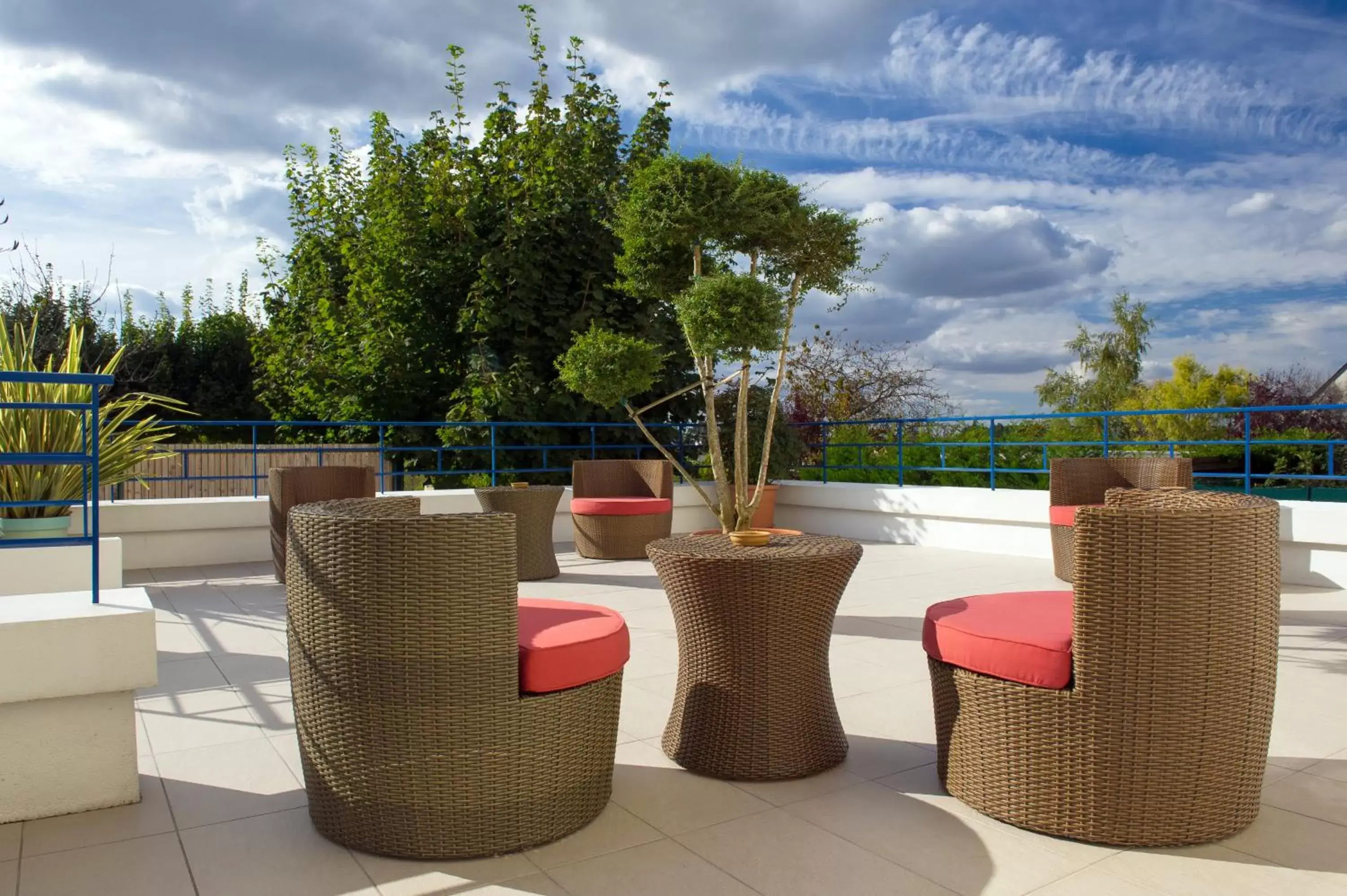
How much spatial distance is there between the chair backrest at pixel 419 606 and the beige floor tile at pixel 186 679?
1799mm

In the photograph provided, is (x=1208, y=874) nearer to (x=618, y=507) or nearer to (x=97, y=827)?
(x=97, y=827)

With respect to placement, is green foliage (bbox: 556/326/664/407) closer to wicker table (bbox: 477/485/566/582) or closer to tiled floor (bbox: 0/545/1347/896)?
wicker table (bbox: 477/485/566/582)

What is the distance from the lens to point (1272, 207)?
39.5 feet

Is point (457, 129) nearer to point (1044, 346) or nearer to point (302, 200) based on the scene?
point (302, 200)

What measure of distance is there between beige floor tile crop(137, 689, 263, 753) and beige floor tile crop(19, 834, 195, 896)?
736 millimetres

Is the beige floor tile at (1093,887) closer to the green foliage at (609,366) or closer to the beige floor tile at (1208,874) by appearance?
the beige floor tile at (1208,874)

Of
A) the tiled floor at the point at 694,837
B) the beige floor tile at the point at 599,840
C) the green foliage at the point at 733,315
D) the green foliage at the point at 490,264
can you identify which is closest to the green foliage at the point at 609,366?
the green foliage at the point at 733,315

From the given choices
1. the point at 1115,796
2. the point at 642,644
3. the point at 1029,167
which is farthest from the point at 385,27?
the point at 1029,167

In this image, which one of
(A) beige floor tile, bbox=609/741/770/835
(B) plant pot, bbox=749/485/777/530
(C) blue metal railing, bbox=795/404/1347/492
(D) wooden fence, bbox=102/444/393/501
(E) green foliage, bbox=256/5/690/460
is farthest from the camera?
(D) wooden fence, bbox=102/444/393/501

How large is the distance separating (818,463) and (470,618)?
8.26m

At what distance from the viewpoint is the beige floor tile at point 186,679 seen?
3518 mm

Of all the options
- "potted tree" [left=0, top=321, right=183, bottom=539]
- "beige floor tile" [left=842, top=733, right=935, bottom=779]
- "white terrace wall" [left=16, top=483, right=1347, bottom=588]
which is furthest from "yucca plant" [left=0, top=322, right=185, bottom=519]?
"beige floor tile" [left=842, top=733, right=935, bottom=779]

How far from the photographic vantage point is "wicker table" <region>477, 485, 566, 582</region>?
20.3 feet

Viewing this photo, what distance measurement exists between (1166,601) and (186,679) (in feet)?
11.5
